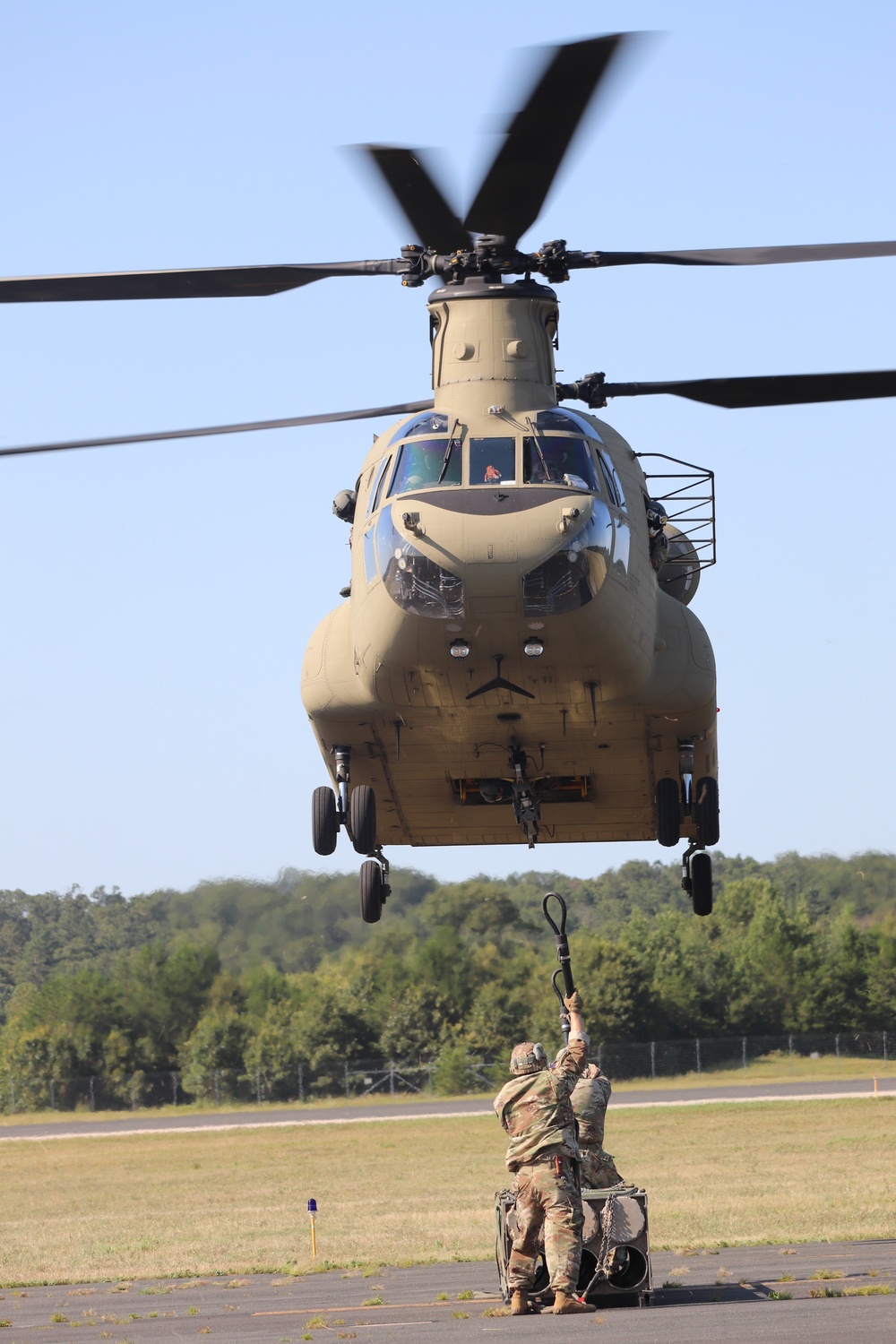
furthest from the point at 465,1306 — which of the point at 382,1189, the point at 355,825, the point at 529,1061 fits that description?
the point at 382,1189

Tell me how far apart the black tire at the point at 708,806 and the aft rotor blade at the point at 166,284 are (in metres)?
6.39

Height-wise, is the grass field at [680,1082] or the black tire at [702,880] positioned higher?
the black tire at [702,880]

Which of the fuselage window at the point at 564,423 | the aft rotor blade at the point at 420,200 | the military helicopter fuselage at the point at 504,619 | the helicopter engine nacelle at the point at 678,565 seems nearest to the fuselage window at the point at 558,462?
the military helicopter fuselage at the point at 504,619

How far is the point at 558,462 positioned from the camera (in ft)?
46.9

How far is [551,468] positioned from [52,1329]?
827 cm

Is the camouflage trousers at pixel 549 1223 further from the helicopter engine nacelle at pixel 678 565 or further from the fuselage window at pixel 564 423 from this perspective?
the helicopter engine nacelle at pixel 678 565

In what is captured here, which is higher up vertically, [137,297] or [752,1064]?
[137,297]

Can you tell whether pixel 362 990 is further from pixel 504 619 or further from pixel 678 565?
pixel 504 619

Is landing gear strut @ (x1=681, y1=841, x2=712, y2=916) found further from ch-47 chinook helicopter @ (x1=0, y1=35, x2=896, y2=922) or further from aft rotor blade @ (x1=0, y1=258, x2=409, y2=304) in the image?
aft rotor blade @ (x1=0, y1=258, x2=409, y2=304)

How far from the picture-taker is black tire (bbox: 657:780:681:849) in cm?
1670

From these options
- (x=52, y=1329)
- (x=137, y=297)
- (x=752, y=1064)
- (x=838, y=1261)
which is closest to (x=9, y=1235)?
(x=52, y=1329)

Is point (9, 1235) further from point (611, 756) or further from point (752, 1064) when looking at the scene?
point (752, 1064)

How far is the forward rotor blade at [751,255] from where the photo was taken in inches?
569

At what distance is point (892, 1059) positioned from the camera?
61344 mm
